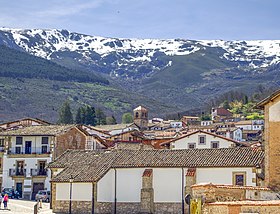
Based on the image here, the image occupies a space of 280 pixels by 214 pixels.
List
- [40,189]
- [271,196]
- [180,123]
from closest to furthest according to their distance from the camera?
1. [271,196]
2. [40,189]
3. [180,123]

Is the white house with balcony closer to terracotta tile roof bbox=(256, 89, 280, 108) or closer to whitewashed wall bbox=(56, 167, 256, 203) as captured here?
whitewashed wall bbox=(56, 167, 256, 203)

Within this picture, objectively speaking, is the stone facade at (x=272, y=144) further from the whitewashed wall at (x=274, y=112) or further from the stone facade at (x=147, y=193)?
the stone facade at (x=147, y=193)

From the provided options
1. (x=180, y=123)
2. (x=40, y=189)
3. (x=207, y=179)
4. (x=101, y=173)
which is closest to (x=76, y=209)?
(x=101, y=173)

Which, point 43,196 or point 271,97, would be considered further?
point 43,196

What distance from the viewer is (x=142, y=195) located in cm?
5269

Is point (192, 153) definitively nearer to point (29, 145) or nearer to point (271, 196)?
point (271, 196)

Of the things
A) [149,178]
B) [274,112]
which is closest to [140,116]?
[149,178]

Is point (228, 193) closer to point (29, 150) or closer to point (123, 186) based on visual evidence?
point (123, 186)

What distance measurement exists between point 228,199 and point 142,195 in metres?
21.2

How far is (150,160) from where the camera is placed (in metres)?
54.0

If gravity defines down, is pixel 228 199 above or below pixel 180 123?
below

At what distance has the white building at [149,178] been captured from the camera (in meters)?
51.2

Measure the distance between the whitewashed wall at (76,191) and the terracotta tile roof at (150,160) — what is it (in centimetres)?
48

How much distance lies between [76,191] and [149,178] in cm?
578
